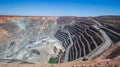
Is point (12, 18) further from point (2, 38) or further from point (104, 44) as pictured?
point (104, 44)

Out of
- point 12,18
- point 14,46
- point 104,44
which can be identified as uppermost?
point 12,18

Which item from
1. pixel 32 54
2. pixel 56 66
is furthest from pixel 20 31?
pixel 56 66

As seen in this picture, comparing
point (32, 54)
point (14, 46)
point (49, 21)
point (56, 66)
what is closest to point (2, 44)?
point (14, 46)

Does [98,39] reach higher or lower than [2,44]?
higher

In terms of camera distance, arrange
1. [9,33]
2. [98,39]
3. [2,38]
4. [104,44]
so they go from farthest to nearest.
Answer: [9,33] < [2,38] < [98,39] < [104,44]

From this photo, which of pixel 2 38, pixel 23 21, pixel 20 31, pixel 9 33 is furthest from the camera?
pixel 23 21

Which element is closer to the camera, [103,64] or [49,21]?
[103,64]
